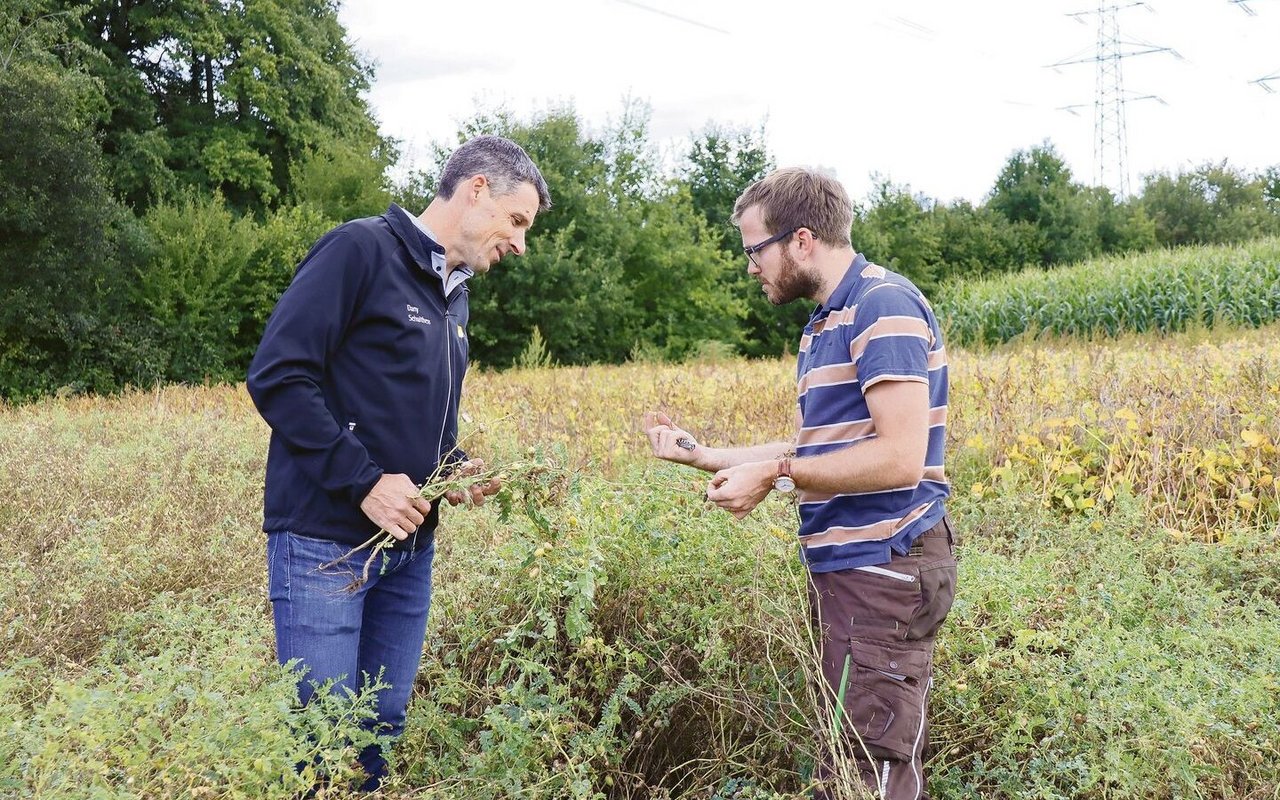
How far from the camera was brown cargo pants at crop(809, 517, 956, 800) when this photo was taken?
2.45 meters

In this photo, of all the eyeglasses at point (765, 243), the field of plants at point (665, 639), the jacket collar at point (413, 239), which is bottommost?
the field of plants at point (665, 639)

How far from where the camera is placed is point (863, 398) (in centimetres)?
247

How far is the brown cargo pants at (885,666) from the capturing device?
2.45 m

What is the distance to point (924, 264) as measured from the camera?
102 feet

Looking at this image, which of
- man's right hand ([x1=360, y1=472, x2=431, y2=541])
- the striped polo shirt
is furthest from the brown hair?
man's right hand ([x1=360, y1=472, x2=431, y2=541])

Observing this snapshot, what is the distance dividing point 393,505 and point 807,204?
1326mm

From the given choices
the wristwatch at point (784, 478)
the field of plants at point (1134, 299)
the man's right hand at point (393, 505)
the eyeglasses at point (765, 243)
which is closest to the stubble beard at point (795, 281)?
the eyeglasses at point (765, 243)

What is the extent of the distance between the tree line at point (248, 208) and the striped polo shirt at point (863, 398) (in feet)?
43.2

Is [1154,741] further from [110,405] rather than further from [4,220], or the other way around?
[4,220]

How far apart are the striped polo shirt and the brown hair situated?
0.12m

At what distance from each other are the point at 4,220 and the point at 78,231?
125 cm

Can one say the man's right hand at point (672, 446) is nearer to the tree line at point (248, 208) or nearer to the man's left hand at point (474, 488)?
the man's left hand at point (474, 488)

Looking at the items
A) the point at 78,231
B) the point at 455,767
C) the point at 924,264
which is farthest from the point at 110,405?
the point at 924,264

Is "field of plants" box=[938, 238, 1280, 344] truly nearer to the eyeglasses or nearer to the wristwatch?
the eyeglasses
